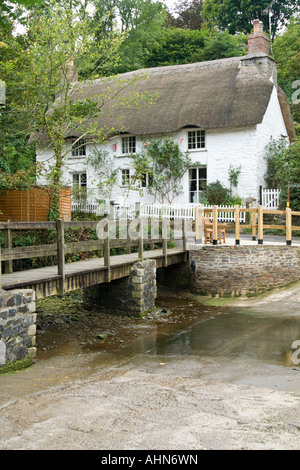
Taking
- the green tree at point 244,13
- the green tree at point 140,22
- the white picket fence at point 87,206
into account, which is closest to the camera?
the white picket fence at point 87,206

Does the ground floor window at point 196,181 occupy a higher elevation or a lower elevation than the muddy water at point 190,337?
higher

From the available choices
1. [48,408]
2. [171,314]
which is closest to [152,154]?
[171,314]

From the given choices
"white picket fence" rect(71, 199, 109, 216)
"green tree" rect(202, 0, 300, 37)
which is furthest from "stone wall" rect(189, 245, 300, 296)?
"green tree" rect(202, 0, 300, 37)

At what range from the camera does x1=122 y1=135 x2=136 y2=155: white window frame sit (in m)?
25.7

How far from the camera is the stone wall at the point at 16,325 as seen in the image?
6.88 meters

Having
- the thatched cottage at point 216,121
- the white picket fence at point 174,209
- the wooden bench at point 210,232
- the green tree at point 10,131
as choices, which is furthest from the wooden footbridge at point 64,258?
the thatched cottage at point 216,121

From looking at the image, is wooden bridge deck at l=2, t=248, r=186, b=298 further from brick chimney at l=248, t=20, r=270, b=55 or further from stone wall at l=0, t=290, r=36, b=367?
brick chimney at l=248, t=20, r=270, b=55

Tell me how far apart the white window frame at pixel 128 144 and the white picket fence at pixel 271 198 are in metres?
7.66

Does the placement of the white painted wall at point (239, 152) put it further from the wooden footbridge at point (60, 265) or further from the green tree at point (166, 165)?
the wooden footbridge at point (60, 265)

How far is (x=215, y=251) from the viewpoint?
1473 cm

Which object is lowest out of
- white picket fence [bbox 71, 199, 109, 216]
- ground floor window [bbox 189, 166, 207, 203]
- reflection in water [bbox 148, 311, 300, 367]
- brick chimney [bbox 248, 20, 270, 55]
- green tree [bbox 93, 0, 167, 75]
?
reflection in water [bbox 148, 311, 300, 367]

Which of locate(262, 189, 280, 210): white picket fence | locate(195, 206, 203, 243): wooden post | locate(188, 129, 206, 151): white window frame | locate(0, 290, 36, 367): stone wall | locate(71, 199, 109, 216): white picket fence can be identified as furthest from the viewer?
locate(188, 129, 206, 151): white window frame

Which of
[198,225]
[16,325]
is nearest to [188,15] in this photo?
[198,225]

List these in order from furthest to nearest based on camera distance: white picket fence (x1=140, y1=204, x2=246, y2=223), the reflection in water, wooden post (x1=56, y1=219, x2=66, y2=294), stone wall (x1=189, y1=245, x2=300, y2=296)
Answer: white picket fence (x1=140, y1=204, x2=246, y2=223)
stone wall (x1=189, y1=245, x2=300, y2=296)
wooden post (x1=56, y1=219, x2=66, y2=294)
the reflection in water
